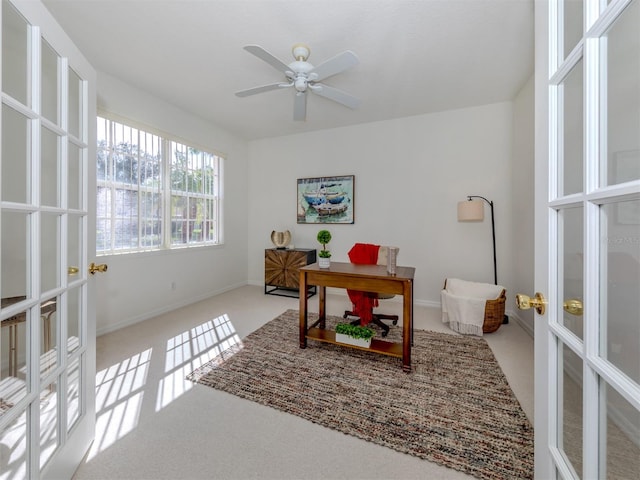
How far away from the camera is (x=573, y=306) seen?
26.6 inches

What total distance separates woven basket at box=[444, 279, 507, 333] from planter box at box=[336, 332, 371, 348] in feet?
4.68

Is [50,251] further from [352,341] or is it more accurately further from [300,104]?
[300,104]

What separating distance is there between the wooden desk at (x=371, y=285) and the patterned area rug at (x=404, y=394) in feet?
0.45

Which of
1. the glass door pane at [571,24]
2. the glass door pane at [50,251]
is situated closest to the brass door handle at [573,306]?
the glass door pane at [571,24]

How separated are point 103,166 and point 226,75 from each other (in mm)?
1651

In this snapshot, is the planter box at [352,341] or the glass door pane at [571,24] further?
the planter box at [352,341]

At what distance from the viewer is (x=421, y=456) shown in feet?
4.45

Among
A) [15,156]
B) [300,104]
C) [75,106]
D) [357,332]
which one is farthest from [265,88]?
[357,332]

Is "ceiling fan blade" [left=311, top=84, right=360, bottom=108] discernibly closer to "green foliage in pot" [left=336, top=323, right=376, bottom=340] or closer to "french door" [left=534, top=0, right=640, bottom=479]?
"french door" [left=534, top=0, right=640, bottom=479]

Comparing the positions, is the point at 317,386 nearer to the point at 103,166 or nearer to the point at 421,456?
the point at 421,456

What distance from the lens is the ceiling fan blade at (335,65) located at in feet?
6.38

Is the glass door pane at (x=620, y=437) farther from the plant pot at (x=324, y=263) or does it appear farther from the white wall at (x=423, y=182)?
the white wall at (x=423, y=182)

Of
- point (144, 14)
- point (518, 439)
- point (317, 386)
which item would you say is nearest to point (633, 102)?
point (518, 439)

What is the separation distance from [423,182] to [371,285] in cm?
241
